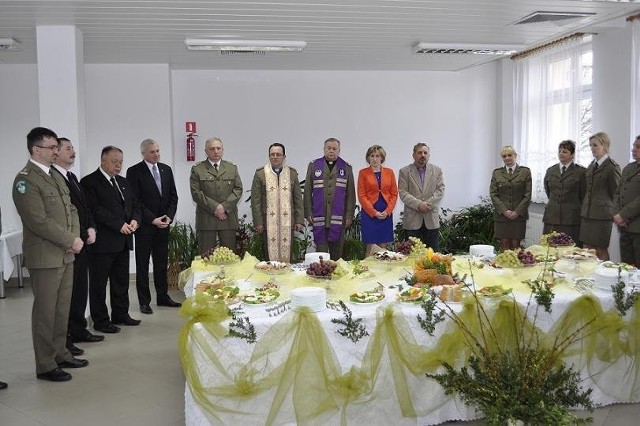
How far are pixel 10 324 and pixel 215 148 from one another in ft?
8.70

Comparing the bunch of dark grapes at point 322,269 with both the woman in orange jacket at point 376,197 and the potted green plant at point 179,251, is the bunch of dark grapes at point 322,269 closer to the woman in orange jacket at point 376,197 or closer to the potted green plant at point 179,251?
the woman in orange jacket at point 376,197

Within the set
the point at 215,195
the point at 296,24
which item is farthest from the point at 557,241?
the point at 215,195

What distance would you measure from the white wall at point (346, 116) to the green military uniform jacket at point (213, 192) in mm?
2122

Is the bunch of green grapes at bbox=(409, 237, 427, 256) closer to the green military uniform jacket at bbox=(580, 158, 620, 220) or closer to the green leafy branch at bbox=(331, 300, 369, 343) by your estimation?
the green leafy branch at bbox=(331, 300, 369, 343)

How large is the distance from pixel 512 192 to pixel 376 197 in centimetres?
160

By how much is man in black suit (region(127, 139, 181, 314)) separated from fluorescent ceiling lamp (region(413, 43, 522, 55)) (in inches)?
127

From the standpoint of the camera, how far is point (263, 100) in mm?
8469

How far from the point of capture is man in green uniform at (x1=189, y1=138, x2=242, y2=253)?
6.10 meters

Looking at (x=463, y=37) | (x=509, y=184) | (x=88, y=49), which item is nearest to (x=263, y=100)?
(x=88, y=49)

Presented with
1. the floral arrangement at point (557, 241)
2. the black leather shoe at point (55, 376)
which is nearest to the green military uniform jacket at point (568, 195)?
the floral arrangement at point (557, 241)

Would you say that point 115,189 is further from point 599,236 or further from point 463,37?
point 599,236

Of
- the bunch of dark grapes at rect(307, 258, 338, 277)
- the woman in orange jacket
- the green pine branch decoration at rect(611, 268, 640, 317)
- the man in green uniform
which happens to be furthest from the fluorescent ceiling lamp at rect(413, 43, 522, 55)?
the green pine branch decoration at rect(611, 268, 640, 317)

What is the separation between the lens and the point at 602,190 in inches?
231

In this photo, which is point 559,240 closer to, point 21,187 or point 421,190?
point 421,190
